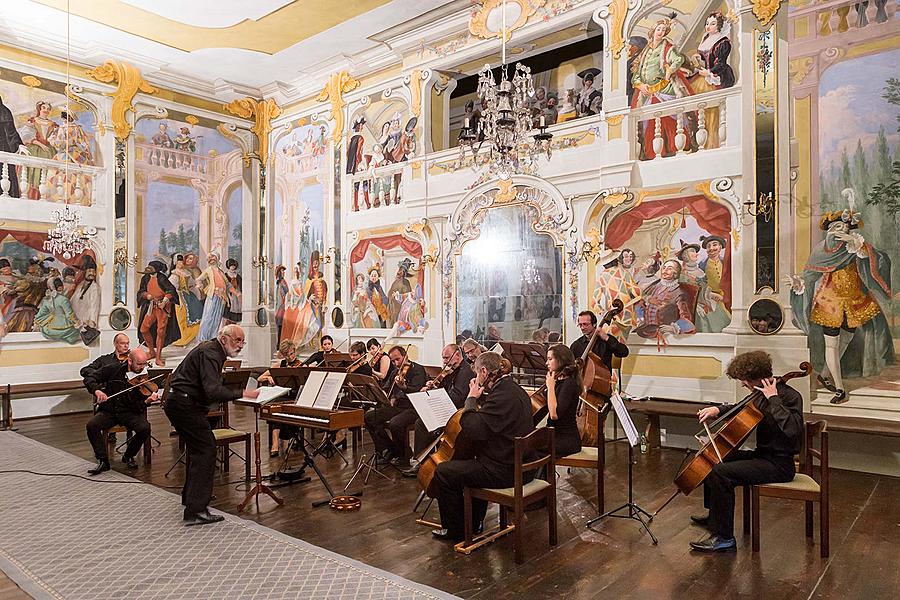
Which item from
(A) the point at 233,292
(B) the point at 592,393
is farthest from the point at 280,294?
(B) the point at 592,393

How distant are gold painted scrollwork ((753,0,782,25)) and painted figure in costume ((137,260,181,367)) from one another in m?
12.0

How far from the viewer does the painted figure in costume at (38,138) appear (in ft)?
39.1

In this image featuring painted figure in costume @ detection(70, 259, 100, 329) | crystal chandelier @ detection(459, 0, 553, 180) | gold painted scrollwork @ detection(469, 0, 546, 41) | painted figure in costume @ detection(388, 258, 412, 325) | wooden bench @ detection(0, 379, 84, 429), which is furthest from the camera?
painted figure in costume @ detection(70, 259, 100, 329)

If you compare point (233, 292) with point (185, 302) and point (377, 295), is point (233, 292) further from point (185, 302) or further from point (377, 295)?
point (377, 295)

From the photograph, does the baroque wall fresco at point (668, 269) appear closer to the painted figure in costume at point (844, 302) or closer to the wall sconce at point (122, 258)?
the painted figure in costume at point (844, 302)

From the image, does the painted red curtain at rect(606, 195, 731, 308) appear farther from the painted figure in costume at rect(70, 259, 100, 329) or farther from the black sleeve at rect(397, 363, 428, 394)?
the painted figure in costume at rect(70, 259, 100, 329)

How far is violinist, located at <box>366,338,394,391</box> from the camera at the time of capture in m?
8.45

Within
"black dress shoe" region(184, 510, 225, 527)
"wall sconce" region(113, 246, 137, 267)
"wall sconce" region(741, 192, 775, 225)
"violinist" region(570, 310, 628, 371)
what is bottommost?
"black dress shoe" region(184, 510, 225, 527)

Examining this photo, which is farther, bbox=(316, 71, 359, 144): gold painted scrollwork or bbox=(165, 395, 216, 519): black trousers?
bbox=(316, 71, 359, 144): gold painted scrollwork

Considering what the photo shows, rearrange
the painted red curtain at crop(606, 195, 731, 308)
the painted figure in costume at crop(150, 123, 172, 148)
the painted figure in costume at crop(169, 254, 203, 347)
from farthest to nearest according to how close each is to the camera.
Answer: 1. the painted figure in costume at crop(169, 254, 203, 347)
2. the painted figure in costume at crop(150, 123, 172, 148)
3. the painted red curtain at crop(606, 195, 731, 308)

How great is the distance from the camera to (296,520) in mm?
5688

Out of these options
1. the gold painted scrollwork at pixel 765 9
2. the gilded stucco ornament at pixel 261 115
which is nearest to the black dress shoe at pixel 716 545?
the gold painted scrollwork at pixel 765 9

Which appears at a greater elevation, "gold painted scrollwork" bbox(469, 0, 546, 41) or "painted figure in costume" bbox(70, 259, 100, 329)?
"gold painted scrollwork" bbox(469, 0, 546, 41)

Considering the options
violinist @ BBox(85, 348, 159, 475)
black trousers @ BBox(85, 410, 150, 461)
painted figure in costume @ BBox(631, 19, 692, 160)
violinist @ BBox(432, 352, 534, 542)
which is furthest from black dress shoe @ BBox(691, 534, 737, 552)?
black trousers @ BBox(85, 410, 150, 461)
